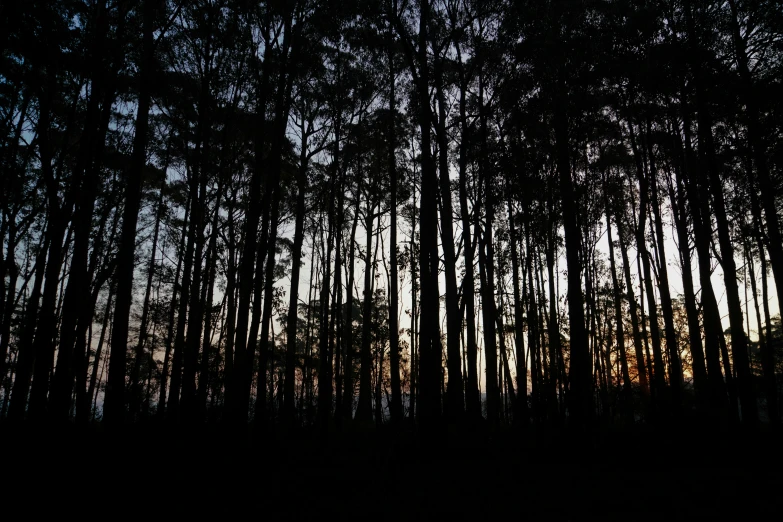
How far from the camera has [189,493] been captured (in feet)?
16.3

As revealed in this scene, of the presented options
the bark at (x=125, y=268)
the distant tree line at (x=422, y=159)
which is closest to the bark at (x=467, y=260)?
the distant tree line at (x=422, y=159)

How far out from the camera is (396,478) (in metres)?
5.98

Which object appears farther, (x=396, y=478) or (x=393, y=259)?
(x=393, y=259)

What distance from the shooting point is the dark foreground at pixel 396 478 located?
14.4 ft

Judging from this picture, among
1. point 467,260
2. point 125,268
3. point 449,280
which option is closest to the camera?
point 125,268

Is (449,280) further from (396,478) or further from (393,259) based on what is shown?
(396,478)

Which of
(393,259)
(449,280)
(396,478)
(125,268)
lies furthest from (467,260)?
(125,268)

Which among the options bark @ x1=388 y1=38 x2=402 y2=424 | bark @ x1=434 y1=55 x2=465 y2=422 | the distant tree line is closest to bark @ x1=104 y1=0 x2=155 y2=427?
the distant tree line

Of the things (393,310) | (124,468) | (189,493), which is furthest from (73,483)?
(393,310)

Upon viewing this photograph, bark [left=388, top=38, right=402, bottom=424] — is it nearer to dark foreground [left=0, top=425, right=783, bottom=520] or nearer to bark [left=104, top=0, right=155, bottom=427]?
dark foreground [left=0, top=425, right=783, bottom=520]

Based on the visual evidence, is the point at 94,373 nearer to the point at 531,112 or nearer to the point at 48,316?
the point at 48,316

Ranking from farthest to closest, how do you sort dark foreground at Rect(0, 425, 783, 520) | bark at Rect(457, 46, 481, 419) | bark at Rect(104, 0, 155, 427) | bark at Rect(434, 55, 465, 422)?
bark at Rect(457, 46, 481, 419), bark at Rect(434, 55, 465, 422), bark at Rect(104, 0, 155, 427), dark foreground at Rect(0, 425, 783, 520)

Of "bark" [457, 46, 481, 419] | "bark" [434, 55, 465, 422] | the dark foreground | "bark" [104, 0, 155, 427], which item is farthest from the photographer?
"bark" [457, 46, 481, 419]

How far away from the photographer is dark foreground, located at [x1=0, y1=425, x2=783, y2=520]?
4.38 m
